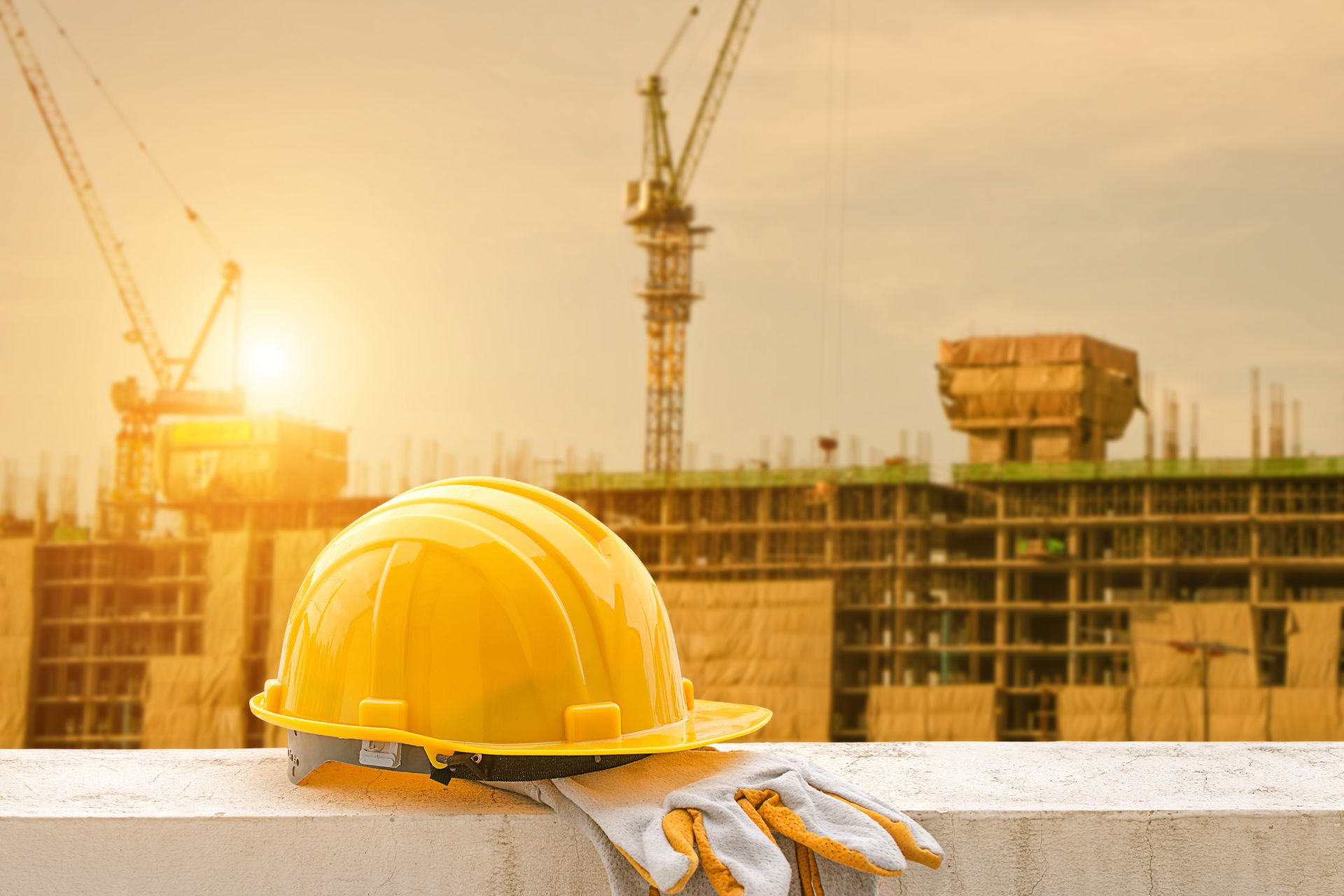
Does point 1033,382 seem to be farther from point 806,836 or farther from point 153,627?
point 806,836

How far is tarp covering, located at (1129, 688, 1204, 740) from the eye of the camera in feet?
158

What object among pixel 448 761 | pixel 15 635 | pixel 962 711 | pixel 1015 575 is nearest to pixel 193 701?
pixel 15 635

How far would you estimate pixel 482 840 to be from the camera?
1768mm

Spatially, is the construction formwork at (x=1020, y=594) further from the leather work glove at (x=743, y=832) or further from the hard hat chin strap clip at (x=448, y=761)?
the leather work glove at (x=743, y=832)

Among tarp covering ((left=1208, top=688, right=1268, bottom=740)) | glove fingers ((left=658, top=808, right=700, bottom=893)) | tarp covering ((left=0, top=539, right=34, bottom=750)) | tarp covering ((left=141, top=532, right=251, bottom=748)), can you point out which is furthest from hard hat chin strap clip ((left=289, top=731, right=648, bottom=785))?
tarp covering ((left=0, top=539, right=34, bottom=750))

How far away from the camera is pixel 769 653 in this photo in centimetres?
4769

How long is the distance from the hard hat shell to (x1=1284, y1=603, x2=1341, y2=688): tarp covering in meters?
48.9

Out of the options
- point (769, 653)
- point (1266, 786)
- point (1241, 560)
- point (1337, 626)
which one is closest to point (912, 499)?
point (769, 653)

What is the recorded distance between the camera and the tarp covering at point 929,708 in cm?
4819

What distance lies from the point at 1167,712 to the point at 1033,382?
1397 centimetres

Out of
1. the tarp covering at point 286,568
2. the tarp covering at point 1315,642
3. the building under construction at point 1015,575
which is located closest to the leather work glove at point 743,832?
the building under construction at point 1015,575

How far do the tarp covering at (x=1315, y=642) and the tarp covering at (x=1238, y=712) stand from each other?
1.94 metres

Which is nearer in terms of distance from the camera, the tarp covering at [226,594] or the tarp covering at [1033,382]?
the tarp covering at [1033,382]

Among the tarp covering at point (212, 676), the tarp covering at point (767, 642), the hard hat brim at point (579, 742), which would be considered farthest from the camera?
the tarp covering at point (212, 676)
